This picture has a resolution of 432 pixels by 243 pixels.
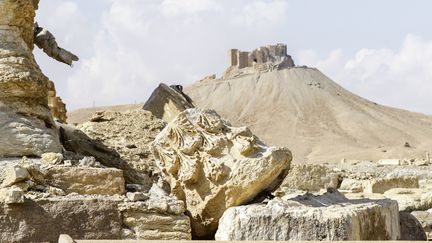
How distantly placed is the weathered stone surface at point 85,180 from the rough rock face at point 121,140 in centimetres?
170

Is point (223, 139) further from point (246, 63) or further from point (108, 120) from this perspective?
point (246, 63)

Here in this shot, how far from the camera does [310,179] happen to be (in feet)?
49.1

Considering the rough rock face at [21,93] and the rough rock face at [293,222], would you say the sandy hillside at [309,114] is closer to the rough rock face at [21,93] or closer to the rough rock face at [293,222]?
the rough rock face at [21,93]

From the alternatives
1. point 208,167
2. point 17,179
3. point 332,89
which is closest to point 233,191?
point 208,167

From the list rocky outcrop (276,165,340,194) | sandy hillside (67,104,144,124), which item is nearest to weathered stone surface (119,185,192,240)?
rocky outcrop (276,165,340,194)

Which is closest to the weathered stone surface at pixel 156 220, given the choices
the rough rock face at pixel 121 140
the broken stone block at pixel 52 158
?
the broken stone block at pixel 52 158

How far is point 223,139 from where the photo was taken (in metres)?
7.89

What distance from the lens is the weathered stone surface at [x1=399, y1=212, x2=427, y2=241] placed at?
8.68 meters

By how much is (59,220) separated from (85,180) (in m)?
0.96

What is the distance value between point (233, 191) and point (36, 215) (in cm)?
172

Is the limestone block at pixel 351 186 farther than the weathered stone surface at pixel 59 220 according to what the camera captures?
Yes

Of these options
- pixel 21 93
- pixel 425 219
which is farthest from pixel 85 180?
pixel 425 219

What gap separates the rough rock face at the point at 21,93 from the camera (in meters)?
8.76

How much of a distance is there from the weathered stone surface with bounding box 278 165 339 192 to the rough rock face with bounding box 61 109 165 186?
293cm
